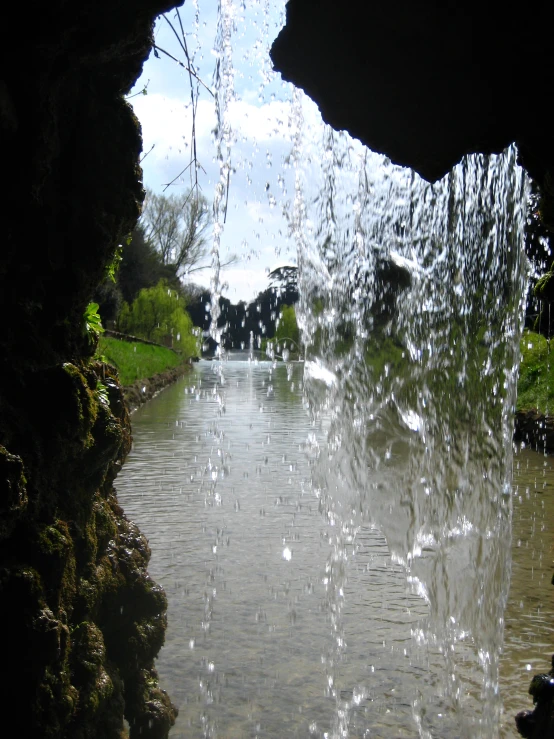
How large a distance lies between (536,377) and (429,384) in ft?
21.4

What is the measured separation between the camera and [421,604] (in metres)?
4.62

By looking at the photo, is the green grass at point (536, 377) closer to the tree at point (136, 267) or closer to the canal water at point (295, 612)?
the canal water at point (295, 612)

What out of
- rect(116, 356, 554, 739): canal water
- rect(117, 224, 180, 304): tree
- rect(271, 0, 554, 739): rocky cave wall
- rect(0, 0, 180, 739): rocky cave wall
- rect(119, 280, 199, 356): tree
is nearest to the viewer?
rect(0, 0, 180, 739): rocky cave wall

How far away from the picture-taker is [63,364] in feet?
8.96

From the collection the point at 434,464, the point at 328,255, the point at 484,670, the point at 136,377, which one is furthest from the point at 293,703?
the point at 136,377

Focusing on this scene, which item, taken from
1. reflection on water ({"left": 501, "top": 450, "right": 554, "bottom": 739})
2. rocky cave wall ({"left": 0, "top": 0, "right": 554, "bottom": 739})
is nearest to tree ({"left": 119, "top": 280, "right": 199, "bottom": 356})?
reflection on water ({"left": 501, "top": 450, "right": 554, "bottom": 739})

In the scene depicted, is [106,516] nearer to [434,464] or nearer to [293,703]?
[293,703]

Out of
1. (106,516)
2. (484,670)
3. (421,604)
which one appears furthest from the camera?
(421,604)

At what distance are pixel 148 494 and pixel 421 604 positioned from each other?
11.8 ft

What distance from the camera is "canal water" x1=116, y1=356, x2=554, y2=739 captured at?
Result: 134 inches

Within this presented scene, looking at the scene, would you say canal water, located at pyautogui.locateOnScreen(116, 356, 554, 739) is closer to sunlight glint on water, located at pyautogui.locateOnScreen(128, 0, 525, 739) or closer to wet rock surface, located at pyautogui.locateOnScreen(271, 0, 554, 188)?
sunlight glint on water, located at pyautogui.locateOnScreen(128, 0, 525, 739)

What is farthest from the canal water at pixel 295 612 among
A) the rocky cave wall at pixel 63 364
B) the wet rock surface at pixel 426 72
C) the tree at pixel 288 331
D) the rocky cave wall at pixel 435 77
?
the tree at pixel 288 331

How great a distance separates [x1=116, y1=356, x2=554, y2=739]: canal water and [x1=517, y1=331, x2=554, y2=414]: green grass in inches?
156

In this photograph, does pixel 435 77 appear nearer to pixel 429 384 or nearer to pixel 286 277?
pixel 429 384
